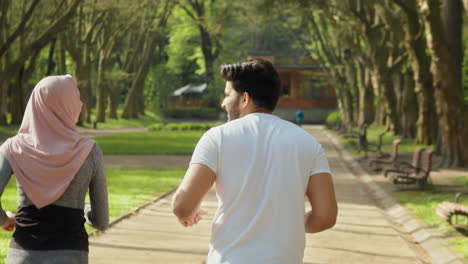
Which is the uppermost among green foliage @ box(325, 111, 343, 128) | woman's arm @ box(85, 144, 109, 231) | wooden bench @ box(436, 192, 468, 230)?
woman's arm @ box(85, 144, 109, 231)

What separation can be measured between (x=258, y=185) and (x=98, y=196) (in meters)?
1.11

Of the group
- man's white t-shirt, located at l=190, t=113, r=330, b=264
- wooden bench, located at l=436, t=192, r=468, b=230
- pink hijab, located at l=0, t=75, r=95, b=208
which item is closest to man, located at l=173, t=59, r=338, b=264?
man's white t-shirt, located at l=190, t=113, r=330, b=264

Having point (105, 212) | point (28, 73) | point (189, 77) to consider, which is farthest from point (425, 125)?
point (189, 77)

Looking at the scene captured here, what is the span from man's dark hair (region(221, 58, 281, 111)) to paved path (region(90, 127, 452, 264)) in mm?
5110

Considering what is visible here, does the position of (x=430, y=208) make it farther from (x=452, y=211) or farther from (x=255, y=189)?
(x=255, y=189)

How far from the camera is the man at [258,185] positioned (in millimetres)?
3193

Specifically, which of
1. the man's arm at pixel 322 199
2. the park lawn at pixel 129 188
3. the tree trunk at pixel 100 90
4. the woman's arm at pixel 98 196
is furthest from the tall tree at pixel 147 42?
the man's arm at pixel 322 199

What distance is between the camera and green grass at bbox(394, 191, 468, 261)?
32.1 feet

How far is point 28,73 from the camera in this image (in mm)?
43906

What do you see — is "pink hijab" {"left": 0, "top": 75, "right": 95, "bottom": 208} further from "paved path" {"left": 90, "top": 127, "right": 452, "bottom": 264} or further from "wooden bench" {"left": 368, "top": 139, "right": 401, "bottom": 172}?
"wooden bench" {"left": 368, "top": 139, "right": 401, "bottom": 172}

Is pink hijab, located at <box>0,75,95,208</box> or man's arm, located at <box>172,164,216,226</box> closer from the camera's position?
man's arm, located at <box>172,164,216,226</box>

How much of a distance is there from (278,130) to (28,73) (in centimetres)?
4227

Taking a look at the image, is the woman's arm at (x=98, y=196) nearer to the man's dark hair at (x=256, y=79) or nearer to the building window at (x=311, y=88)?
the man's dark hair at (x=256, y=79)

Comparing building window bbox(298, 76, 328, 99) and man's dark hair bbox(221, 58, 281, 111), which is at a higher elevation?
man's dark hair bbox(221, 58, 281, 111)
